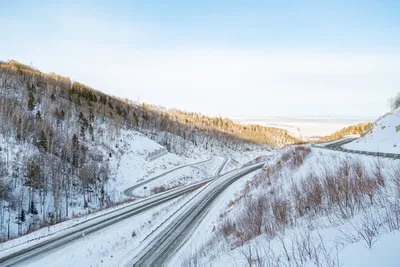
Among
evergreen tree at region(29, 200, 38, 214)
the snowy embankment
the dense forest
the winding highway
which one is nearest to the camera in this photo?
the snowy embankment

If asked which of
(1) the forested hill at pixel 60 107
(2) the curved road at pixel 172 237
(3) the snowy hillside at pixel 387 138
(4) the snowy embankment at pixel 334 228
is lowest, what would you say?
(2) the curved road at pixel 172 237

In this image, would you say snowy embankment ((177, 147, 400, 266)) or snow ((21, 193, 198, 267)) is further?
snow ((21, 193, 198, 267))

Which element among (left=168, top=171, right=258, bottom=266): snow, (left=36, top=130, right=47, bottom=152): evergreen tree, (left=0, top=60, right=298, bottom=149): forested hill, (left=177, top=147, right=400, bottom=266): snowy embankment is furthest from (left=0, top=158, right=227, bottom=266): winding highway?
(left=0, top=60, right=298, bottom=149): forested hill

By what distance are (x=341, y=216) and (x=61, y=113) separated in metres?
84.2

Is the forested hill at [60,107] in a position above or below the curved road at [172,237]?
above

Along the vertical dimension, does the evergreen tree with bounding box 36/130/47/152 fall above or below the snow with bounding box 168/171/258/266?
above

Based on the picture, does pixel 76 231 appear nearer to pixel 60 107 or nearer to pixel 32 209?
pixel 32 209

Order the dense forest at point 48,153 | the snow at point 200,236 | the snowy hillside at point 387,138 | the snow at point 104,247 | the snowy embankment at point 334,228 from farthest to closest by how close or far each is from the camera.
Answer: the dense forest at point 48,153 → the snowy hillside at point 387,138 → the snow at point 104,247 → the snow at point 200,236 → the snowy embankment at point 334,228

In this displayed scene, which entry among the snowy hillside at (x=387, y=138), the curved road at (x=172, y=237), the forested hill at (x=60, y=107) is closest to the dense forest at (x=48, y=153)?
the forested hill at (x=60, y=107)

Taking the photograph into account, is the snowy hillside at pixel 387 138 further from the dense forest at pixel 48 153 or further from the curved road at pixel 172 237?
the dense forest at pixel 48 153

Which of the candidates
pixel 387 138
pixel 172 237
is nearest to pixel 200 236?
pixel 172 237

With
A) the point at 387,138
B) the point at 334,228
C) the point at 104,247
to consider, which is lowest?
the point at 104,247

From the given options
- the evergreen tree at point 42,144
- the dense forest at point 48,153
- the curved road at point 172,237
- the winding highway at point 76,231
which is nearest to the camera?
the curved road at point 172,237

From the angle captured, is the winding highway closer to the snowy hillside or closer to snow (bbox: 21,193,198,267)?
snow (bbox: 21,193,198,267)
